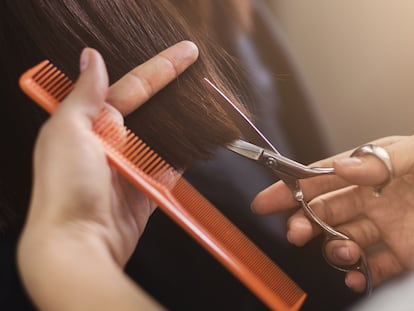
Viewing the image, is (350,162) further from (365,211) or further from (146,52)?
(146,52)

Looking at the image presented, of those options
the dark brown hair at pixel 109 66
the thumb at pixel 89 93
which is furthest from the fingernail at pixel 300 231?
the thumb at pixel 89 93

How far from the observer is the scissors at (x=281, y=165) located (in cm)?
51

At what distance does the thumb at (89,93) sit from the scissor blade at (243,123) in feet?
0.48

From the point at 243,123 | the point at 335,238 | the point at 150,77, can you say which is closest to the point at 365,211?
the point at 335,238

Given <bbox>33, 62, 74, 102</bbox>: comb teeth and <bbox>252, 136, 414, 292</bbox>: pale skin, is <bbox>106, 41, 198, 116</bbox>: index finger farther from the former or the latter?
<bbox>252, 136, 414, 292</bbox>: pale skin

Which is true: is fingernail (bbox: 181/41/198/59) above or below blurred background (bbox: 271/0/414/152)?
above

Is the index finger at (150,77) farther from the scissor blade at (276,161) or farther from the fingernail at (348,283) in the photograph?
the fingernail at (348,283)

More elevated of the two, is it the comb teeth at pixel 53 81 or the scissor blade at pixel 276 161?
the comb teeth at pixel 53 81

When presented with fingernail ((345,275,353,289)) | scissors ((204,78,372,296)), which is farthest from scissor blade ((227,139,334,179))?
fingernail ((345,275,353,289))

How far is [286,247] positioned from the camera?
54 cm

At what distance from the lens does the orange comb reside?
1.36 feet

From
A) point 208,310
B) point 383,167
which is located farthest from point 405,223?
point 208,310

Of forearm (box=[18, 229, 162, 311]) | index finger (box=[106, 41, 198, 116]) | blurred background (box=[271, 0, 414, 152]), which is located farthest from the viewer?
blurred background (box=[271, 0, 414, 152])

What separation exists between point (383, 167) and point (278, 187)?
10cm
